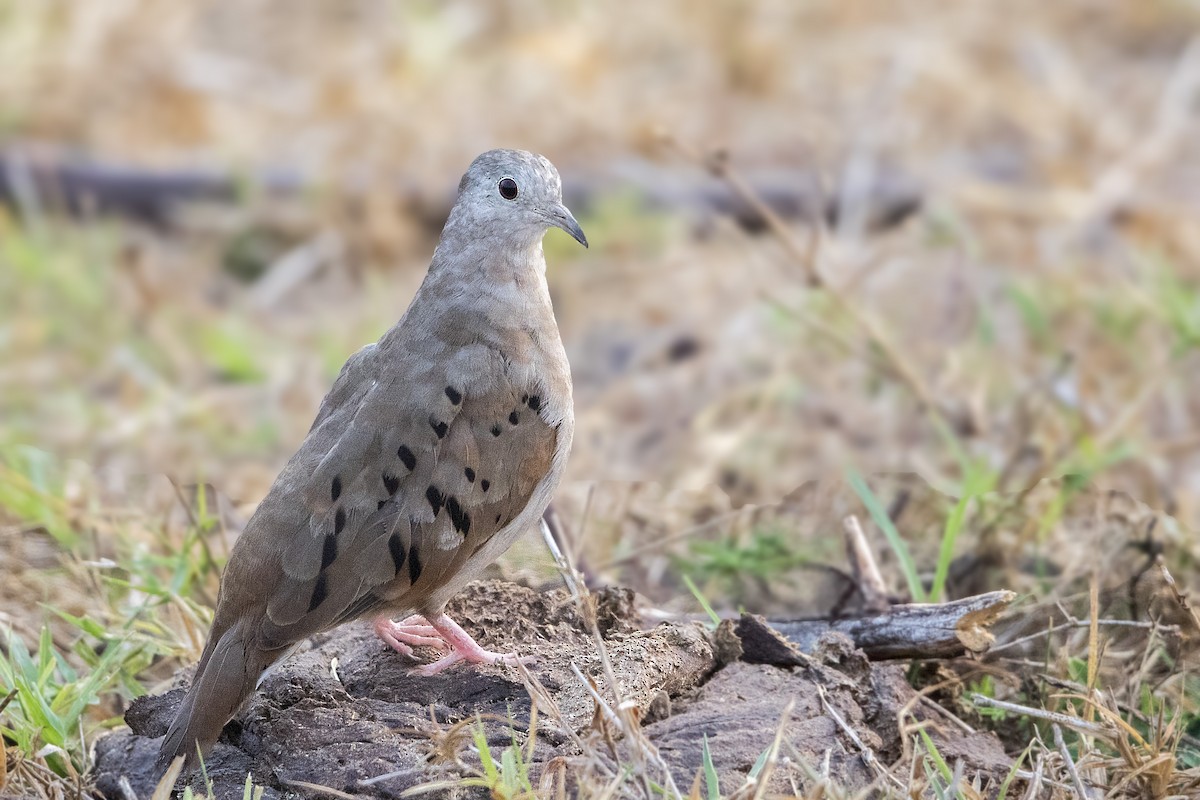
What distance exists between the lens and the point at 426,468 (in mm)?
3732

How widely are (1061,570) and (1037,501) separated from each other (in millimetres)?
342

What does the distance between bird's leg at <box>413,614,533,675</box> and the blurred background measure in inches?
29.3

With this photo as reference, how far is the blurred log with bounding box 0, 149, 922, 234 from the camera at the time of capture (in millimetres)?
8711

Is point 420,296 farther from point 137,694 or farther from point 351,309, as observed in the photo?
point 351,309

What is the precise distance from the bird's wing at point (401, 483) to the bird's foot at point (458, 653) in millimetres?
90

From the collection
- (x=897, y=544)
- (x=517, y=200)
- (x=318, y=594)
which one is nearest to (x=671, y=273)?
(x=897, y=544)

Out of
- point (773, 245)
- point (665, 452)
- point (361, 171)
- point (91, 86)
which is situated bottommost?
point (665, 452)

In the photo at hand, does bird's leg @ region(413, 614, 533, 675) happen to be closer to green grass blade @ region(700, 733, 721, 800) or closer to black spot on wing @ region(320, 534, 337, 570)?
black spot on wing @ region(320, 534, 337, 570)

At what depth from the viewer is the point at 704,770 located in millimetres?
3236

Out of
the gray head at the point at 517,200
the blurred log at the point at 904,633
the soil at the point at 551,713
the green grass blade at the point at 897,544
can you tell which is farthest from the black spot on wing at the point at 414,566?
the green grass blade at the point at 897,544

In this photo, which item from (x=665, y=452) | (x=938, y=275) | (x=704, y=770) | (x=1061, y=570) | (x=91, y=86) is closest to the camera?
(x=704, y=770)

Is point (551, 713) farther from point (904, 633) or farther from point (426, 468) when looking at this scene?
point (904, 633)

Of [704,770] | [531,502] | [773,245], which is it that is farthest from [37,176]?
[704,770]

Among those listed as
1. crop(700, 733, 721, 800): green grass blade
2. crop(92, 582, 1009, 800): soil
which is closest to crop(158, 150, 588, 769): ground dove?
crop(92, 582, 1009, 800): soil
